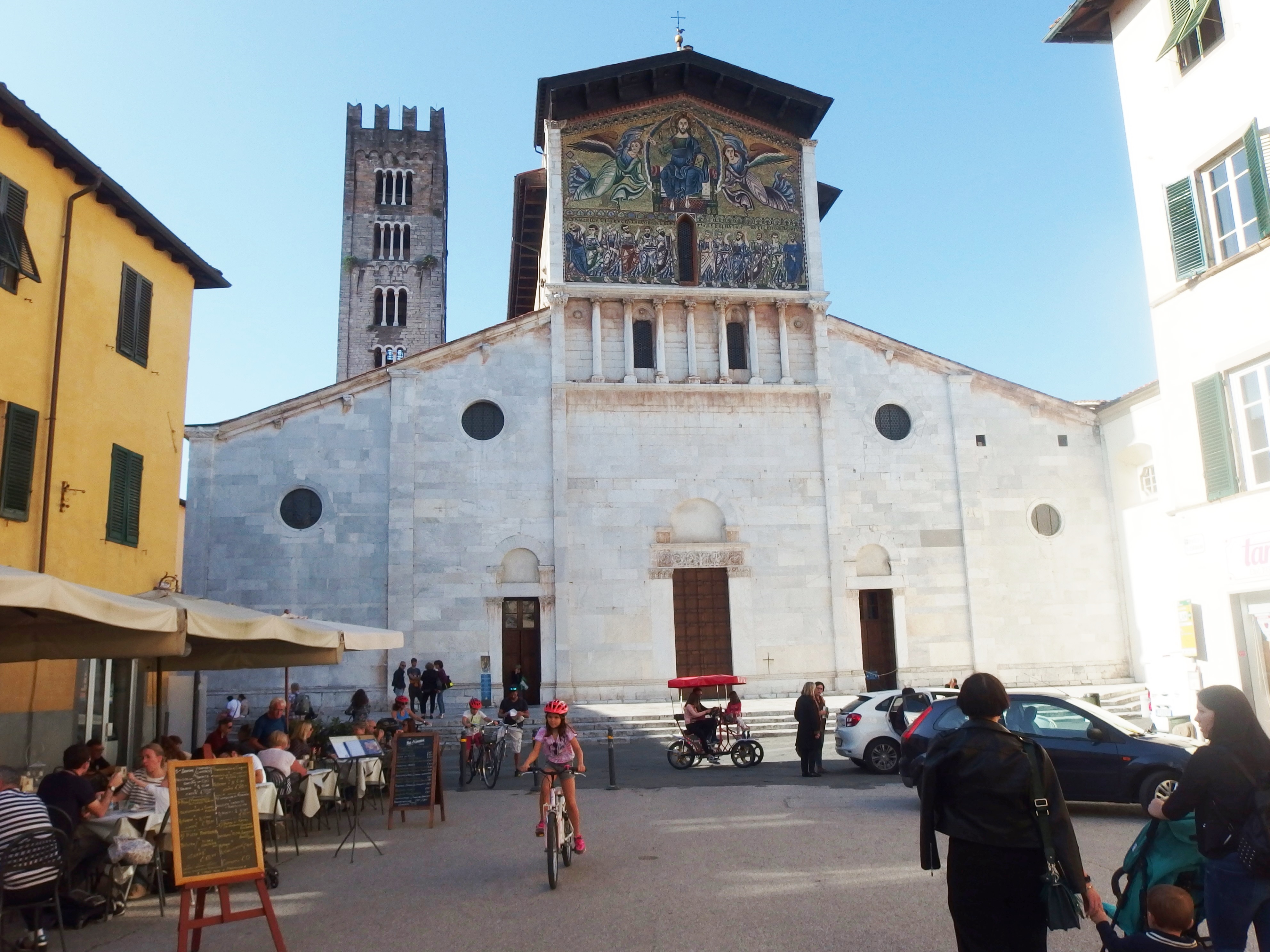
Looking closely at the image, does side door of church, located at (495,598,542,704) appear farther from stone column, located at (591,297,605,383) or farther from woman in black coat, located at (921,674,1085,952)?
woman in black coat, located at (921,674,1085,952)

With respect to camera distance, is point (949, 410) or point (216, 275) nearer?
point (216, 275)

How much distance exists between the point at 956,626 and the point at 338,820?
63.2ft

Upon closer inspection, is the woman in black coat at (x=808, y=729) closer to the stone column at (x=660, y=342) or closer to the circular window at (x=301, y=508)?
the stone column at (x=660, y=342)

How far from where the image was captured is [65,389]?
547 inches

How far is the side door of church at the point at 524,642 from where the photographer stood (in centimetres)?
2603

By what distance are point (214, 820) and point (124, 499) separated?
9.91m

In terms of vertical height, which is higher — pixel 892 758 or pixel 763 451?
pixel 763 451

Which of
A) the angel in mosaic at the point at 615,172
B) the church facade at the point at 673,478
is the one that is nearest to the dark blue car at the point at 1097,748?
the church facade at the point at 673,478

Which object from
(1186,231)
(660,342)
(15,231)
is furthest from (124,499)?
(1186,231)

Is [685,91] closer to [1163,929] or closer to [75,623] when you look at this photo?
[75,623]

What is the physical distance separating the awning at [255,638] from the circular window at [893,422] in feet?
56.3

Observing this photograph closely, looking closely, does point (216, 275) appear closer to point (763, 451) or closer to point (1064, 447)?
point (763, 451)

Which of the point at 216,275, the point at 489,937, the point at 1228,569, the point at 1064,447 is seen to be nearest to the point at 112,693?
the point at 216,275

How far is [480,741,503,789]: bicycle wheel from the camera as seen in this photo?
1673 cm
